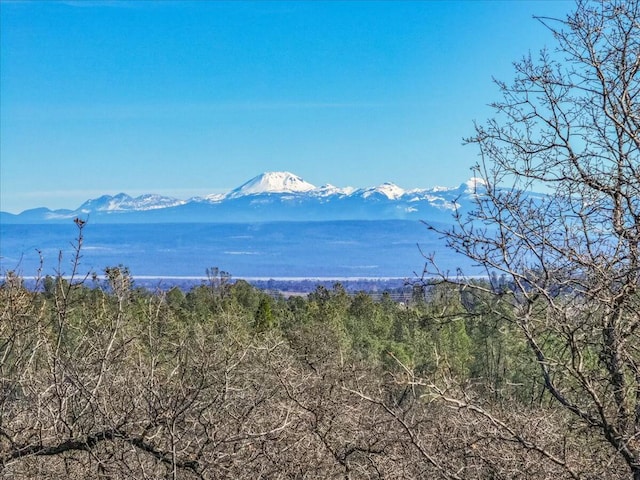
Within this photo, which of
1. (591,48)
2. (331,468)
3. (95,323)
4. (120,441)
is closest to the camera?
(591,48)

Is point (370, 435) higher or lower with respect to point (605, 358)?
lower

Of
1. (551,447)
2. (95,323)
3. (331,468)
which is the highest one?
(95,323)

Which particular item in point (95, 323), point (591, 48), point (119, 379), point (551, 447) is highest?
point (591, 48)

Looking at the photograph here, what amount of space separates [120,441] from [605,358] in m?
3.21

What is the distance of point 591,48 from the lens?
4.20 meters

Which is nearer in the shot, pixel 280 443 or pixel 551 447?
pixel 551 447

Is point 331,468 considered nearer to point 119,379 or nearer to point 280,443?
point 280,443

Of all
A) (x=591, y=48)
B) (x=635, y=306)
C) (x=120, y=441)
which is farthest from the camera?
(x=120, y=441)

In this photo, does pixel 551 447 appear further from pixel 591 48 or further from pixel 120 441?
pixel 120 441

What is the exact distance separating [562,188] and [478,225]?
2.09ft

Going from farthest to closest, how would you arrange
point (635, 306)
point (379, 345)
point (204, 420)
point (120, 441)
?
point (379, 345) → point (204, 420) → point (120, 441) → point (635, 306)

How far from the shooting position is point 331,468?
658 centimetres

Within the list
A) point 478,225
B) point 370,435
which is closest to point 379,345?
point 370,435

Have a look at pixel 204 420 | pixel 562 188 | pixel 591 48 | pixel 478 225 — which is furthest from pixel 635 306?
pixel 204 420
